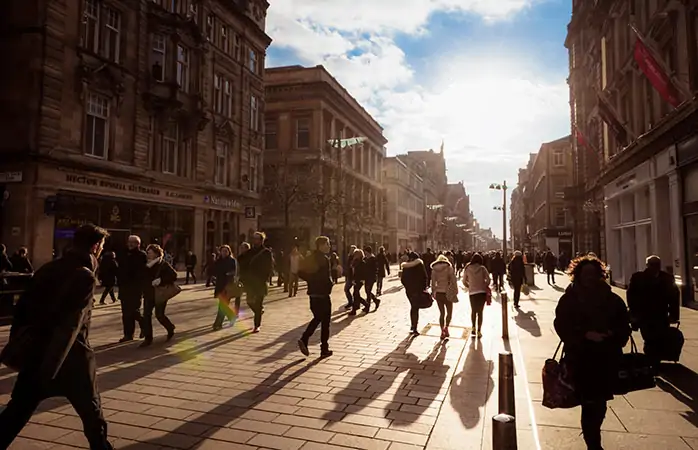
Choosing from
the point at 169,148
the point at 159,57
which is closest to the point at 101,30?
the point at 159,57

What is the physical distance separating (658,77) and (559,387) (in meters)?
14.4

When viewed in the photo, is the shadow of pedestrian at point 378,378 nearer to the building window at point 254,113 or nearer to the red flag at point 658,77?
the red flag at point 658,77

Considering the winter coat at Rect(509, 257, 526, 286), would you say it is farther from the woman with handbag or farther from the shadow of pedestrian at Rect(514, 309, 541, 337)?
the woman with handbag

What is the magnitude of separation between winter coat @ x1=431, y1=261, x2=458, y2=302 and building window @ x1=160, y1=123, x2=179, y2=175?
1859cm

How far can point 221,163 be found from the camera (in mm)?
29406

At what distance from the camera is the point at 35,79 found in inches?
690

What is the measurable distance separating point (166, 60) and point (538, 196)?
61.5 meters

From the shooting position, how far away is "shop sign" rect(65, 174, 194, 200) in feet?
61.4

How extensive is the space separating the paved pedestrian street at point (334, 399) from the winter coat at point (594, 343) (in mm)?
815

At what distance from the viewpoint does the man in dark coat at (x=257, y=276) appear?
32.2 ft

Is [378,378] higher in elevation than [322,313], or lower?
lower

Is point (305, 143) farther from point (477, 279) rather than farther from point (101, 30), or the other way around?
point (477, 279)

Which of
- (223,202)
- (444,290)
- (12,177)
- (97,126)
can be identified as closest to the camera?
(444,290)

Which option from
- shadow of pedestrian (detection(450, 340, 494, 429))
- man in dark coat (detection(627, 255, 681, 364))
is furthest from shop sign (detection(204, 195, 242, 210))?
man in dark coat (detection(627, 255, 681, 364))
